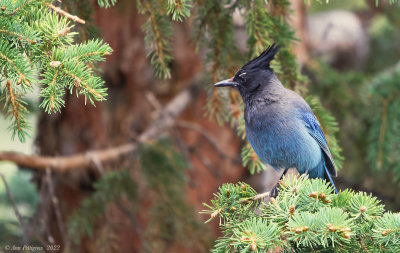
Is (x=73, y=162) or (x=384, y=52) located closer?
(x=73, y=162)

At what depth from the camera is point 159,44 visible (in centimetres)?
228

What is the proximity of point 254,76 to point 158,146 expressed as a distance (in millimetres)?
1077

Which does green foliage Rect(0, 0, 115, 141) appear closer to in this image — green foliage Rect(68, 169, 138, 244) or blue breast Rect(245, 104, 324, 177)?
blue breast Rect(245, 104, 324, 177)

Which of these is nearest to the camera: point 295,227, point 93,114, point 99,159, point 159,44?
point 295,227

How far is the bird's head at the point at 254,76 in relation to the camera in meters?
2.33

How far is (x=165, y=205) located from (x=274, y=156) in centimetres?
93

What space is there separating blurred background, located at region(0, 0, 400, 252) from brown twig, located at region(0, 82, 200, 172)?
72 mm

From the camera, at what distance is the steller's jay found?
97.5 inches

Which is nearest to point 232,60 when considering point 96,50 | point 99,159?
point 96,50

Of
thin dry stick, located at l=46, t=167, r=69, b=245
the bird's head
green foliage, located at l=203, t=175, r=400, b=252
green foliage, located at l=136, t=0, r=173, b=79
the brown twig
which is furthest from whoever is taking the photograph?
the brown twig

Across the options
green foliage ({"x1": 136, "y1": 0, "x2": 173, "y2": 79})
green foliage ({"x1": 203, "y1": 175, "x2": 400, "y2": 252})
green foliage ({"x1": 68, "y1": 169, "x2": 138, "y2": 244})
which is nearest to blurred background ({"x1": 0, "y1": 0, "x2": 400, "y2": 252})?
green foliage ({"x1": 68, "y1": 169, "x2": 138, "y2": 244})

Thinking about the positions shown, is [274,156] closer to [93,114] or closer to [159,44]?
[159,44]

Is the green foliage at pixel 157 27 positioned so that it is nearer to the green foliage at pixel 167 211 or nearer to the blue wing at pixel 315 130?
the blue wing at pixel 315 130

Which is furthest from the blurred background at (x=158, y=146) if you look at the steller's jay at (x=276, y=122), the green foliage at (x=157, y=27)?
the green foliage at (x=157, y=27)
